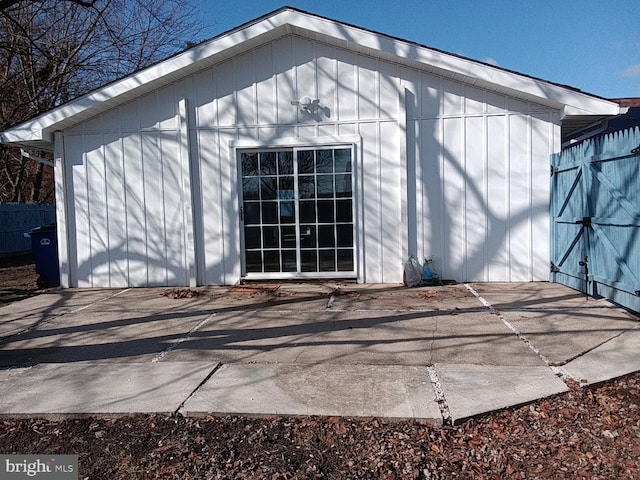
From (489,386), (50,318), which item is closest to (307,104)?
(50,318)

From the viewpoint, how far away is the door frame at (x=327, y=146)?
28.0ft

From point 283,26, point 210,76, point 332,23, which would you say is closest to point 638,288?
point 332,23

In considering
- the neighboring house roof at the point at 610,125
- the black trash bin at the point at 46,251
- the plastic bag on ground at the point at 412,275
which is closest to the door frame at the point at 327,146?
the plastic bag on ground at the point at 412,275

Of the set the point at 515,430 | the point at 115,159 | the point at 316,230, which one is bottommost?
the point at 515,430

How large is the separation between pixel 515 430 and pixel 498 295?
14.8 feet

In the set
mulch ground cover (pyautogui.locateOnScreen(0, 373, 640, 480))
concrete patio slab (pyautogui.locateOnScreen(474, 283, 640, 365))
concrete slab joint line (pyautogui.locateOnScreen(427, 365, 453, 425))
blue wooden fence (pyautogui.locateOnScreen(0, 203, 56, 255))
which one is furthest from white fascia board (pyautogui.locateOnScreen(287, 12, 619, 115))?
blue wooden fence (pyautogui.locateOnScreen(0, 203, 56, 255))

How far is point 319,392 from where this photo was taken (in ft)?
12.5

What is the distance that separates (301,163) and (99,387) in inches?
218

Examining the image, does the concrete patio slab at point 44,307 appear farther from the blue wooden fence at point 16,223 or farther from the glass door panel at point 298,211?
the blue wooden fence at point 16,223

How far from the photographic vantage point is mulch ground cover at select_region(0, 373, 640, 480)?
2.80m

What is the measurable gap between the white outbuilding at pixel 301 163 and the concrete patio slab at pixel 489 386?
14.5ft

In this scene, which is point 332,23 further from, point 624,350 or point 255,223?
point 624,350

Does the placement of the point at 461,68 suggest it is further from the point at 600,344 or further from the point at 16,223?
the point at 16,223

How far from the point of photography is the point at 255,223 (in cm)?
888
